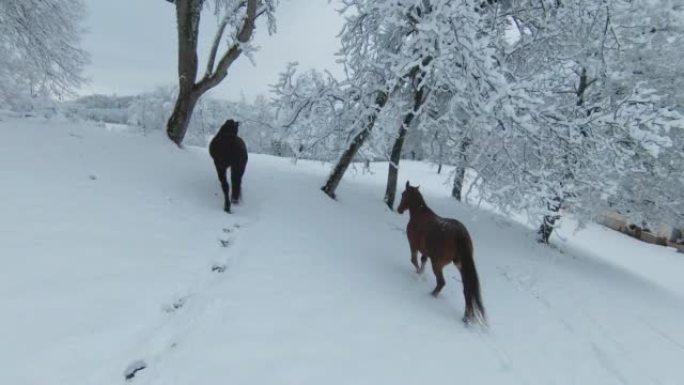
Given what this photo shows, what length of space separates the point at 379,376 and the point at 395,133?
21.0 feet

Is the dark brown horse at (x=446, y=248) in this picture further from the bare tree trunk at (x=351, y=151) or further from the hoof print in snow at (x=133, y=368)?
the hoof print in snow at (x=133, y=368)

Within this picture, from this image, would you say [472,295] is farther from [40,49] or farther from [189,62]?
[40,49]

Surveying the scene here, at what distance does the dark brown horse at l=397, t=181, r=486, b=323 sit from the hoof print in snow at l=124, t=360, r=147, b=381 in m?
3.59

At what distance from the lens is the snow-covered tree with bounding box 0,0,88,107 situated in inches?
377

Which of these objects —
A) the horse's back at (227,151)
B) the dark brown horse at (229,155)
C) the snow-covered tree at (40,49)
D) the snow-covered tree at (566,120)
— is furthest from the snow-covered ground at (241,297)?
the snow-covered tree at (40,49)

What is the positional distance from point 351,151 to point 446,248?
4773 mm

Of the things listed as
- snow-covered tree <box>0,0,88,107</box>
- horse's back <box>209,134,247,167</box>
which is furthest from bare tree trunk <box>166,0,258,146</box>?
snow-covered tree <box>0,0,88,107</box>

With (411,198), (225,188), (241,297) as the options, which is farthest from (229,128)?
(241,297)

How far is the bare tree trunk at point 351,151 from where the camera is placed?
8776 mm

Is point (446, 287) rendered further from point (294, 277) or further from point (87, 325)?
point (87, 325)

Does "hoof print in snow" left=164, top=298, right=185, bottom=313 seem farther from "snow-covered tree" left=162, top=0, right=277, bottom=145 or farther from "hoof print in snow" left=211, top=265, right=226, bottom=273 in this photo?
"snow-covered tree" left=162, top=0, right=277, bottom=145

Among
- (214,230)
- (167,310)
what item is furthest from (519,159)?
(167,310)

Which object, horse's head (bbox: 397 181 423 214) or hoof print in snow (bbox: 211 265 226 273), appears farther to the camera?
horse's head (bbox: 397 181 423 214)

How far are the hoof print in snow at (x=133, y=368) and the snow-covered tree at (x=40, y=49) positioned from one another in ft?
33.7
